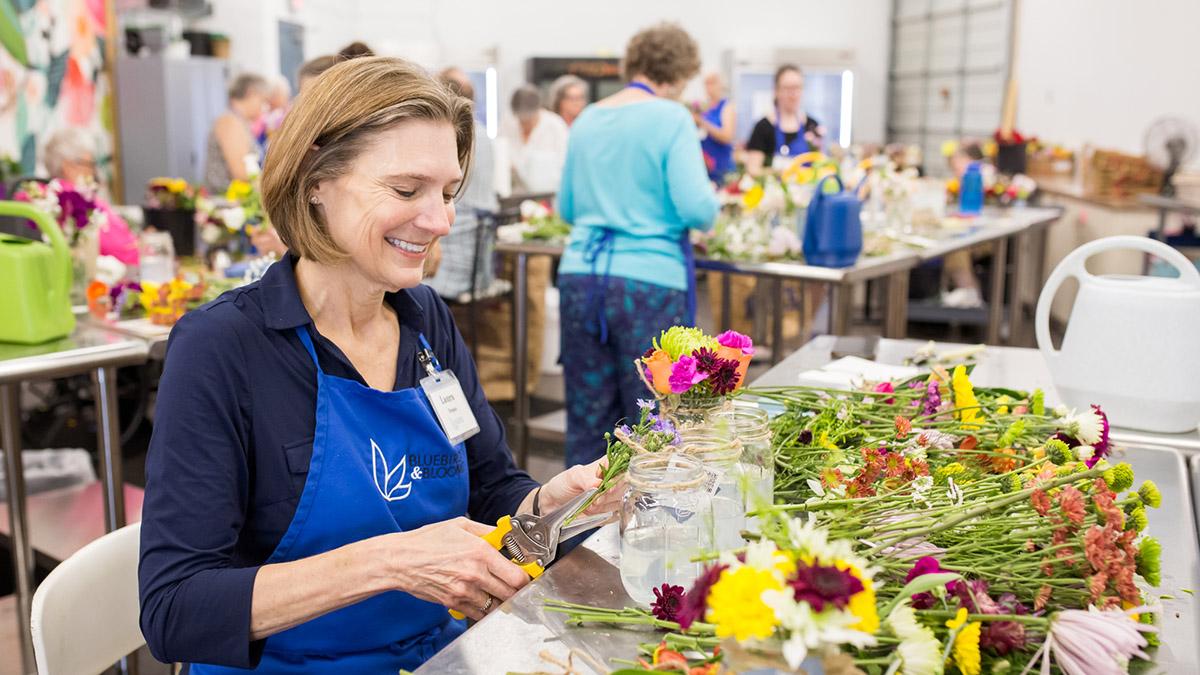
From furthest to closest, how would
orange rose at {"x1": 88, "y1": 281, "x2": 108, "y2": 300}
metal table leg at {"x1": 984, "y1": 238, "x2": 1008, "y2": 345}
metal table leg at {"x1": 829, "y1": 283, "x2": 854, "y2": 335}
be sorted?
metal table leg at {"x1": 984, "y1": 238, "x2": 1008, "y2": 345}, metal table leg at {"x1": 829, "y1": 283, "x2": 854, "y2": 335}, orange rose at {"x1": 88, "y1": 281, "x2": 108, "y2": 300}

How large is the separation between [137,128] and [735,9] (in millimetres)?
6416

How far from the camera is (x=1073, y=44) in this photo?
875 cm

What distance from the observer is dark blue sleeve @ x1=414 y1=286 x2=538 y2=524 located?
171cm

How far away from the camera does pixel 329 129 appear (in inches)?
56.1

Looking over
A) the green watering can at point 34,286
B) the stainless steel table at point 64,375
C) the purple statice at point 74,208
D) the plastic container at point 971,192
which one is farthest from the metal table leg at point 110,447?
the plastic container at point 971,192

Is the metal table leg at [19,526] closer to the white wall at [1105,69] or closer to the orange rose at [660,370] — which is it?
the orange rose at [660,370]

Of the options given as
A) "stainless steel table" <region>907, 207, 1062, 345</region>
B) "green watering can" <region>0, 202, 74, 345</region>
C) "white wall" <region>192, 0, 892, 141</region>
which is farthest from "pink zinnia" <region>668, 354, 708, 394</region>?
"white wall" <region>192, 0, 892, 141</region>

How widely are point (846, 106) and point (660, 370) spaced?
1104cm

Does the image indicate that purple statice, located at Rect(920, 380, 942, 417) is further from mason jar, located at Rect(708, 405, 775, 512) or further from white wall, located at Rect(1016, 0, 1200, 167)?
white wall, located at Rect(1016, 0, 1200, 167)

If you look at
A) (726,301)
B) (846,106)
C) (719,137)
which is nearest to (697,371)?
(726,301)

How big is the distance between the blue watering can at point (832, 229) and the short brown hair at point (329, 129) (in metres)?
2.32

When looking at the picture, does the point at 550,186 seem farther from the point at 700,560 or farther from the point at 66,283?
the point at 700,560

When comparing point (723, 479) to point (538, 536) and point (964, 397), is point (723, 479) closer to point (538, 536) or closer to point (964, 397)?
point (538, 536)

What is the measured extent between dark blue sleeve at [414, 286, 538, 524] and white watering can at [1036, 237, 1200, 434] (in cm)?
92
